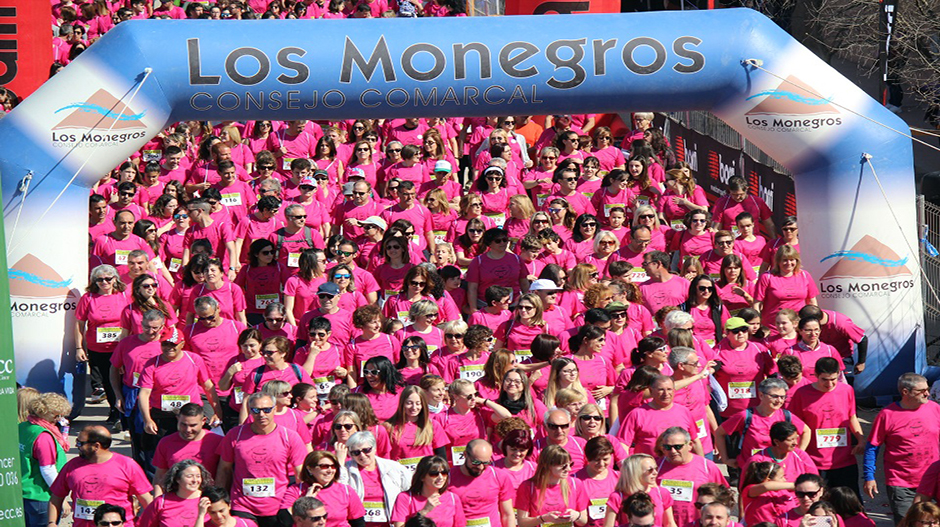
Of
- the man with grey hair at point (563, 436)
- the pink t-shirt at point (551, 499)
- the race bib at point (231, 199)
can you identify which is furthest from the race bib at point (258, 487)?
the race bib at point (231, 199)

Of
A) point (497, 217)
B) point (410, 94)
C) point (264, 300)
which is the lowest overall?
point (264, 300)

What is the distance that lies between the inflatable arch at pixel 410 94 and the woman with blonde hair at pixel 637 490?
4.54 meters

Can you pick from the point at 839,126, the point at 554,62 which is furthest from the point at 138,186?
the point at 839,126

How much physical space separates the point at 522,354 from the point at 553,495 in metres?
2.57

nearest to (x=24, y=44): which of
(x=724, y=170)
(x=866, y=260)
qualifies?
(x=724, y=170)

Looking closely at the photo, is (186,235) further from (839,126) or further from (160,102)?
(839,126)

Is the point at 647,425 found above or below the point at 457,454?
above

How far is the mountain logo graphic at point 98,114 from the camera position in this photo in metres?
11.9

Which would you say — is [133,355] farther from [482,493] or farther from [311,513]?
[482,493]

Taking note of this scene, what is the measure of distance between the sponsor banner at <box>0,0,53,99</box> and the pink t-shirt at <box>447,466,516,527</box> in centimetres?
1052

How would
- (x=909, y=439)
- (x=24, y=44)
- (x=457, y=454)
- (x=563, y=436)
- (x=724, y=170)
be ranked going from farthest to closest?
1. (x=724, y=170)
2. (x=24, y=44)
3. (x=457, y=454)
4. (x=909, y=439)
5. (x=563, y=436)

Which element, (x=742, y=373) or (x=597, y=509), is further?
(x=742, y=373)

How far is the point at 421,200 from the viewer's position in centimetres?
1505

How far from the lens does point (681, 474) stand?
8.78m
